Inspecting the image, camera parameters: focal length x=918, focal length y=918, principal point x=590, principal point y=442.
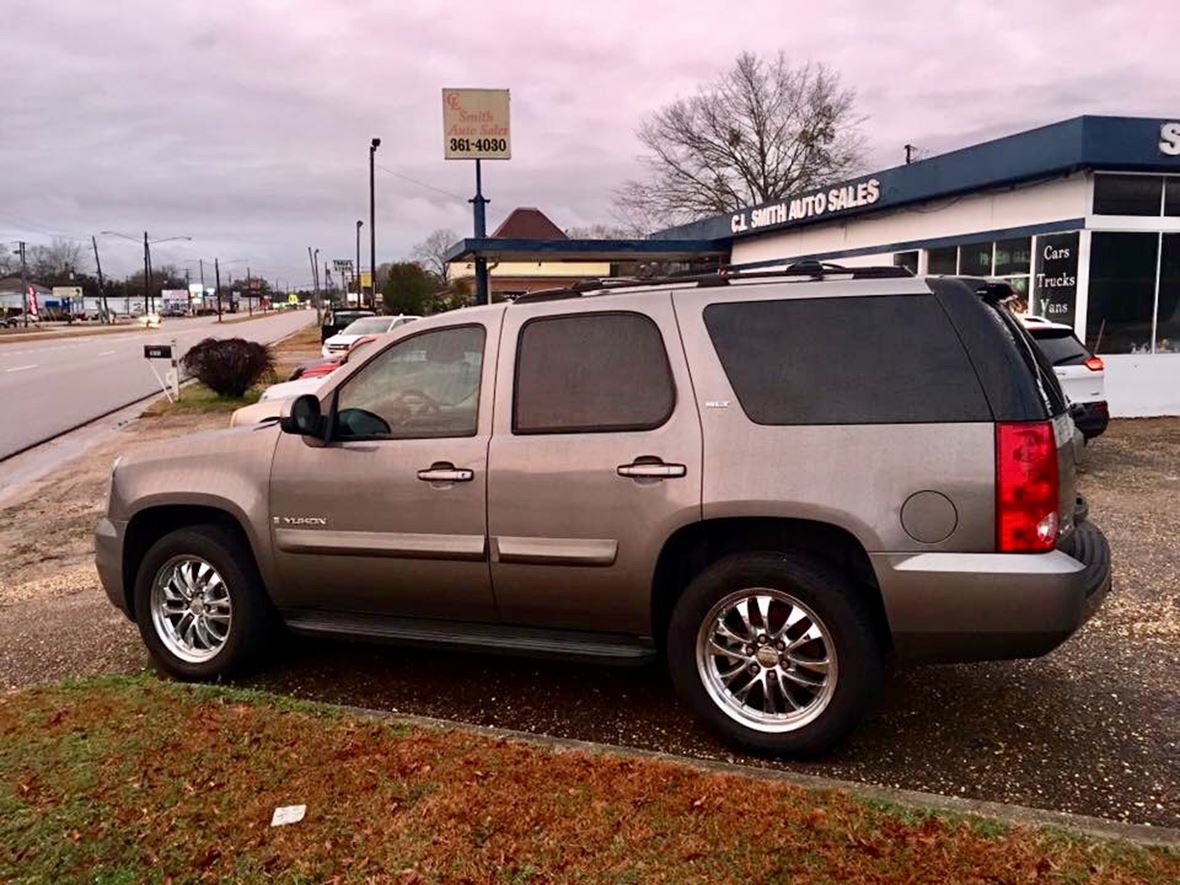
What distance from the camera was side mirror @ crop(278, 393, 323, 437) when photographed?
4105 millimetres

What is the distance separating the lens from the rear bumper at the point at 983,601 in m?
3.20

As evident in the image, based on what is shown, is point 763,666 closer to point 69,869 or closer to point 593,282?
point 593,282

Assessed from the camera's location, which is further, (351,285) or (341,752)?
(351,285)

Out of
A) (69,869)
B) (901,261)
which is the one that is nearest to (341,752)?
(69,869)

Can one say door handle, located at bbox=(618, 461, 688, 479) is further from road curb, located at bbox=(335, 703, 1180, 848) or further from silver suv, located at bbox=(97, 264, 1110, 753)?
road curb, located at bbox=(335, 703, 1180, 848)

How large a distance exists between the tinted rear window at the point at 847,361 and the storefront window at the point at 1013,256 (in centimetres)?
1184

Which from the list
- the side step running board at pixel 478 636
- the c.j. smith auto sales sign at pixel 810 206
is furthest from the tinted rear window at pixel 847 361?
the c.j. smith auto sales sign at pixel 810 206

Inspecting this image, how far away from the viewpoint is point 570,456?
3.72 metres

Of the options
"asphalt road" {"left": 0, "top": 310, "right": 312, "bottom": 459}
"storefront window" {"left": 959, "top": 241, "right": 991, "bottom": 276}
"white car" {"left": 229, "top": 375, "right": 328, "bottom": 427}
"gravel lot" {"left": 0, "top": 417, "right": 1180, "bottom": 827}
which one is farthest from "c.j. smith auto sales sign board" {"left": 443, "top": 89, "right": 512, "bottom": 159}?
"gravel lot" {"left": 0, "top": 417, "right": 1180, "bottom": 827}

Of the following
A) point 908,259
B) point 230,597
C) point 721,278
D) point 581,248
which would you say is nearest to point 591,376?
point 721,278

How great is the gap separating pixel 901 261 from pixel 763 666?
14820 mm

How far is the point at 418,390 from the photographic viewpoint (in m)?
4.21

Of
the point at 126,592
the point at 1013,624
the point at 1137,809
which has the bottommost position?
the point at 1137,809

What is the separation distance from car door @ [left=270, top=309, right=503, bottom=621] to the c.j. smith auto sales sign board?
1321 inches
